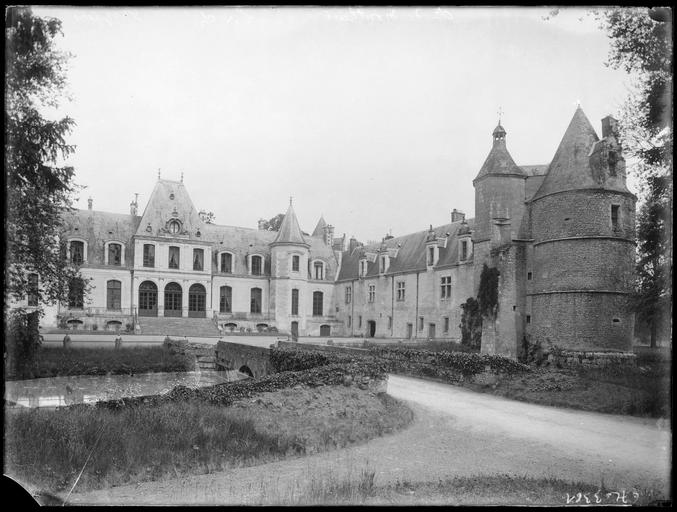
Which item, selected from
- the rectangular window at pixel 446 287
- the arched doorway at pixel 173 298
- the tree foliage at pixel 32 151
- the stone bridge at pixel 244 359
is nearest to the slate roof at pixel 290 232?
the arched doorway at pixel 173 298

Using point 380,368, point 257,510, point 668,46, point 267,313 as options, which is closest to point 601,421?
point 380,368

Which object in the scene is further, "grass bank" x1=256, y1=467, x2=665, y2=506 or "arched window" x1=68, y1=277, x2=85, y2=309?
"arched window" x1=68, y1=277, x2=85, y2=309

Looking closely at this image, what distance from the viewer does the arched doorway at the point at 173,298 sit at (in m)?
35.7

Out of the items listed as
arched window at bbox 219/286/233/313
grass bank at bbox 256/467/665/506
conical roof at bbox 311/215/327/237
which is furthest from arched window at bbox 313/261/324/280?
grass bank at bbox 256/467/665/506

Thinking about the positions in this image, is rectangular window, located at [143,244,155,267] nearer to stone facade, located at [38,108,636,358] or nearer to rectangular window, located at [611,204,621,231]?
stone facade, located at [38,108,636,358]

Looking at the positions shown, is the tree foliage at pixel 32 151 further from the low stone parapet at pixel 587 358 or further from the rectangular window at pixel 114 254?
the rectangular window at pixel 114 254

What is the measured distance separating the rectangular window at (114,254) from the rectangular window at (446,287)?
2321cm

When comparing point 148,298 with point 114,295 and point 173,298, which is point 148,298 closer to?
point 173,298

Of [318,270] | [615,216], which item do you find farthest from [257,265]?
[615,216]

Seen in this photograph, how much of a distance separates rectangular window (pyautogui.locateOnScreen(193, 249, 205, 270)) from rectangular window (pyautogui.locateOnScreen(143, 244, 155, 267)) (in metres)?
3.02

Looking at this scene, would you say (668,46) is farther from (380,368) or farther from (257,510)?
(380,368)

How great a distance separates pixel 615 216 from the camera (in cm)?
1811

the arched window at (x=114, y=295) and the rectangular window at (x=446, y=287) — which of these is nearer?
the rectangular window at (x=446, y=287)

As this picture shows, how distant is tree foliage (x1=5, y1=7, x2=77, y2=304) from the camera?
6.27 meters
